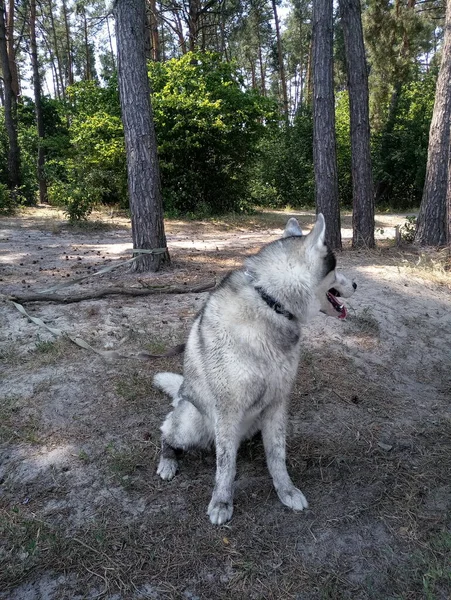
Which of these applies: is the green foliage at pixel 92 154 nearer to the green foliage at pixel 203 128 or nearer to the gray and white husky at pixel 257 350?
the green foliage at pixel 203 128

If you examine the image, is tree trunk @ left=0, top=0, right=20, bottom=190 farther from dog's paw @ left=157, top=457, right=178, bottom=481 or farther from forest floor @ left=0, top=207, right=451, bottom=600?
dog's paw @ left=157, top=457, right=178, bottom=481

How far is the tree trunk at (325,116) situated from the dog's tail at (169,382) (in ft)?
17.8

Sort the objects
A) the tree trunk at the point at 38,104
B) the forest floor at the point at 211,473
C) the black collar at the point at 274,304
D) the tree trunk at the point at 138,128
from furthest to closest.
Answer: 1. the tree trunk at the point at 38,104
2. the tree trunk at the point at 138,128
3. the black collar at the point at 274,304
4. the forest floor at the point at 211,473

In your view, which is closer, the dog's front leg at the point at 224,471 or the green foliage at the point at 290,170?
the dog's front leg at the point at 224,471

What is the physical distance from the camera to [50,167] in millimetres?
16125

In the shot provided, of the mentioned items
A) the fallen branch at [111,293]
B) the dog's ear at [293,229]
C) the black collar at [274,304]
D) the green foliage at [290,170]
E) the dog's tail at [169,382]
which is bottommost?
the dog's tail at [169,382]

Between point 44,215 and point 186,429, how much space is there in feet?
47.8

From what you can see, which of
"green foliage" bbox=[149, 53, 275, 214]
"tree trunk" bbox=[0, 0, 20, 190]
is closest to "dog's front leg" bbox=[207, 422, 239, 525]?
"green foliage" bbox=[149, 53, 275, 214]

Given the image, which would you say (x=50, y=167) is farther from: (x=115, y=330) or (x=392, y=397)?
(x=392, y=397)

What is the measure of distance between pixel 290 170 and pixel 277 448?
67.7 feet

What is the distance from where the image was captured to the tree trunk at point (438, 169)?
8.30 m

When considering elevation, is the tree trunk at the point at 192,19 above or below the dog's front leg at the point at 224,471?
above

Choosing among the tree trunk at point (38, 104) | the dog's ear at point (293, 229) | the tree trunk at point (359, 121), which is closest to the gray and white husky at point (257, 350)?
the dog's ear at point (293, 229)

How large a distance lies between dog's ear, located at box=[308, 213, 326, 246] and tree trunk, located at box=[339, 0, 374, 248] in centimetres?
704
